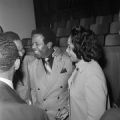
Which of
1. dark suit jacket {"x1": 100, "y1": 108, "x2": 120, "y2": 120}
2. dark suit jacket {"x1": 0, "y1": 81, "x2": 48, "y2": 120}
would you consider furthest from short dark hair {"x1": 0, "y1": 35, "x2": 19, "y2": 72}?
dark suit jacket {"x1": 100, "y1": 108, "x2": 120, "y2": 120}

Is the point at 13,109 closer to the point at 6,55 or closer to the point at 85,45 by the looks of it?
the point at 6,55

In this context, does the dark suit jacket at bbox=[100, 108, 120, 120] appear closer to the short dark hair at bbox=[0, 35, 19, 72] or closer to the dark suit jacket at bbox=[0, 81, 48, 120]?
the dark suit jacket at bbox=[0, 81, 48, 120]

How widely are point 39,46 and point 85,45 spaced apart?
23.4 inches

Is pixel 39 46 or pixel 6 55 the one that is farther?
pixel 39 46

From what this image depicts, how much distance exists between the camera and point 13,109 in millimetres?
928

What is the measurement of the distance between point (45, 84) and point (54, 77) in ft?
0.35

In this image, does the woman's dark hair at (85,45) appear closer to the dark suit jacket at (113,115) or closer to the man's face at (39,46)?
the man's face at (39,46)

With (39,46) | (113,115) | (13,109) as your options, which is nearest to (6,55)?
(13,109)

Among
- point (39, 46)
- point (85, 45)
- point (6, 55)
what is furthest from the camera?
point (39, 46)

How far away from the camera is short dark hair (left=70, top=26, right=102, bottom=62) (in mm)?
1765

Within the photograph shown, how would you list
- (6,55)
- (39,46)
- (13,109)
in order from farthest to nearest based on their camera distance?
(39,46)
(6,55)
(13,109)

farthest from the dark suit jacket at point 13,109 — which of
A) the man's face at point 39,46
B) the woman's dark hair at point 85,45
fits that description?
the man's face at point 39,46

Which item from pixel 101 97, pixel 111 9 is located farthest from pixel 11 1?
pixel 101 97

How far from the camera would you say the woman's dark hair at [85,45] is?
5.79 feet
